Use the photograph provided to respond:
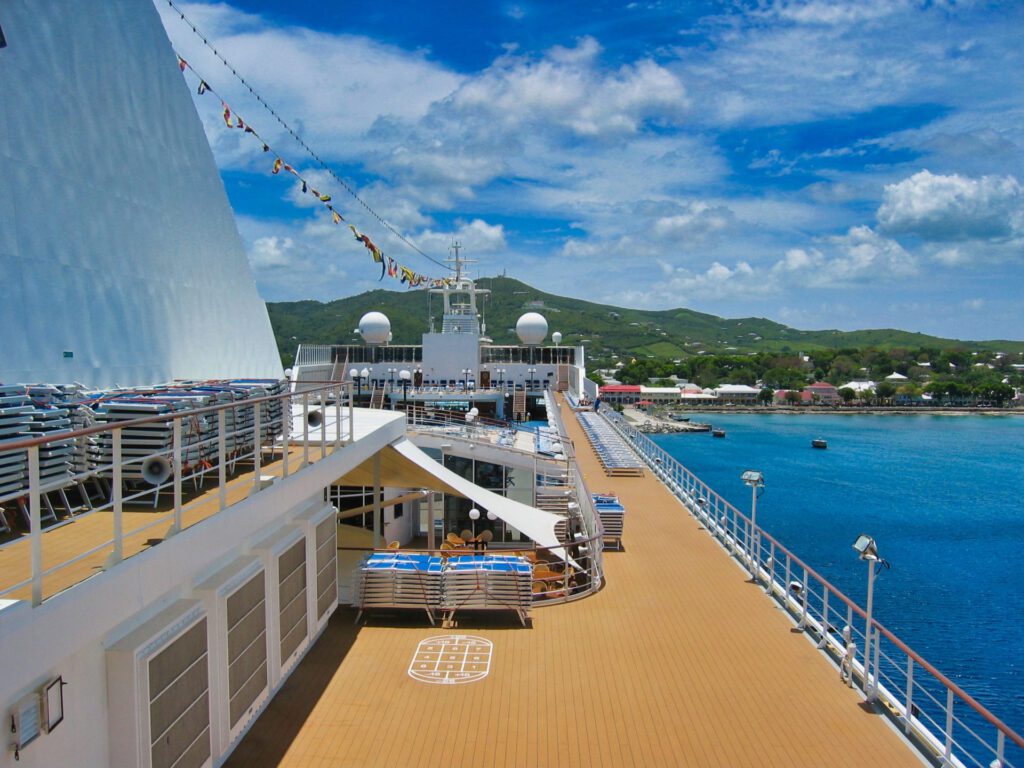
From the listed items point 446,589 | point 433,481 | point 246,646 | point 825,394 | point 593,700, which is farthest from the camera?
point 825,394

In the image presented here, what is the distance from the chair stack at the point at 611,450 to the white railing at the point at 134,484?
9.71 m

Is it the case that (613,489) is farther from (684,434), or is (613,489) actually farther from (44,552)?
(684,434)

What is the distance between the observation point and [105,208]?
790cm

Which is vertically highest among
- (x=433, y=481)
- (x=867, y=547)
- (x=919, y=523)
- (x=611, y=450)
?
(x=867, y=547)

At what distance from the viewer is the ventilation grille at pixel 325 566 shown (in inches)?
240

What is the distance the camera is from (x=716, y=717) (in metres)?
5.07

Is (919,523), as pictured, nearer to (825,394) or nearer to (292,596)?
(292,596)

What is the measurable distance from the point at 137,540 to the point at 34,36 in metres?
5.80

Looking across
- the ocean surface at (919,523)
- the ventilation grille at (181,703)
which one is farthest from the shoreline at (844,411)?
the ventilation grille at (181,703)

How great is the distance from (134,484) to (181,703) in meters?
1.76

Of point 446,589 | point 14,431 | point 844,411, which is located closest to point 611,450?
point 446,589

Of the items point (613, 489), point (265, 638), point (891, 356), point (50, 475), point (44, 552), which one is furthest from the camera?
point (891, 356)

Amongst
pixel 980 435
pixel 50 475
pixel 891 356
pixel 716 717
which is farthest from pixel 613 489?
pixel 891 356

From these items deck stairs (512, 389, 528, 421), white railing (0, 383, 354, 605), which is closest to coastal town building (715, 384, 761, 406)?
deck stairs (512, 389, 528, 421)
